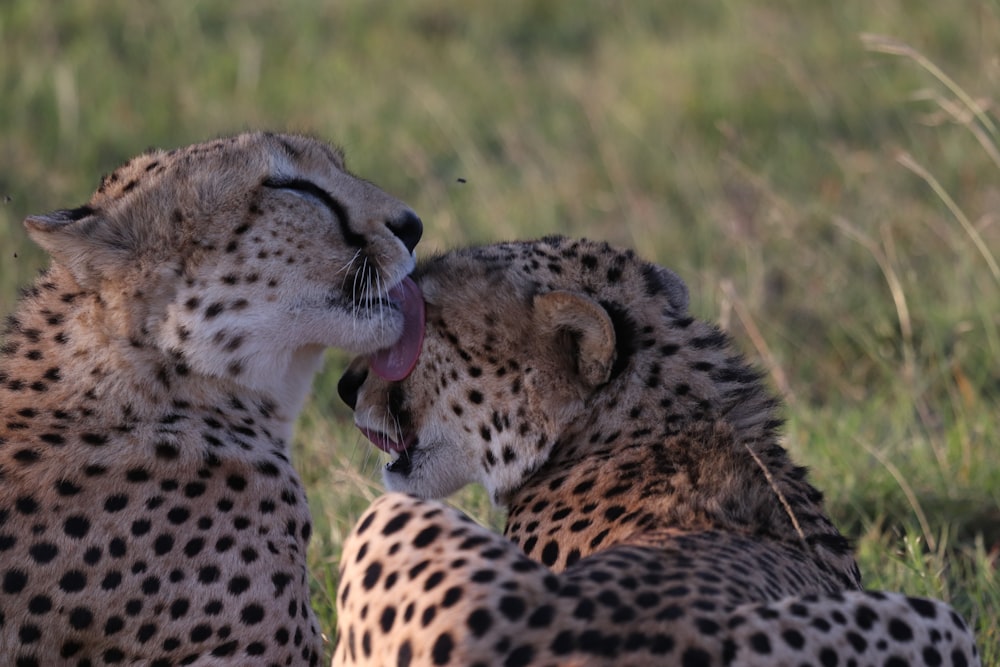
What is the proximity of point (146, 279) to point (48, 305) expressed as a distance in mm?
224

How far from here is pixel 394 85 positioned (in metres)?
7.12

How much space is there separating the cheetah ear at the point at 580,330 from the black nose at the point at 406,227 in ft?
1.17

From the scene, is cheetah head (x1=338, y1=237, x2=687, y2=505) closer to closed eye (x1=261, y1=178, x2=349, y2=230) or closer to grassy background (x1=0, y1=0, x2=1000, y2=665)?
closed eye (x1=261, y1=178, x2=349, y2=230)

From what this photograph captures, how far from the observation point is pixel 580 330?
2773 millimetres

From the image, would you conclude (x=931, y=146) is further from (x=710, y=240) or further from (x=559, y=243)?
(x=559, y=243)

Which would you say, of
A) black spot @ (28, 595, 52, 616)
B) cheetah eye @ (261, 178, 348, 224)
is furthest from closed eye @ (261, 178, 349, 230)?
black spot @ (28, 595, 52, 616)

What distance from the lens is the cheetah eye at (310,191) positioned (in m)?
3.03

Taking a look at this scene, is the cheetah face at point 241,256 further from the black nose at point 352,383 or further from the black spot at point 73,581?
the black spot at point 73,581

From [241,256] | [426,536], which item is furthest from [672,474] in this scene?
[241,256]

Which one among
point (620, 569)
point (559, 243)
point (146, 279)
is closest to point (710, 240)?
→ point (559, 243)

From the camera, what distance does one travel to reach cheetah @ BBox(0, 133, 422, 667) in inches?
106

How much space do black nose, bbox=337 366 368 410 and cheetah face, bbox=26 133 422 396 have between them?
0.27ft

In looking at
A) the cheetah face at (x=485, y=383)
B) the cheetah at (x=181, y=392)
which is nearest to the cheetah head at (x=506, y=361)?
the cheetah face at (x=485, y=383)

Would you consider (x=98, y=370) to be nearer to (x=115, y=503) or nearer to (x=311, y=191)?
(x=115, y=503)
